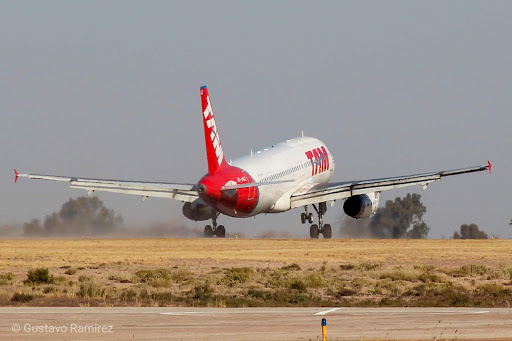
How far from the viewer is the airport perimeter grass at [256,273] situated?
3953 centimetres

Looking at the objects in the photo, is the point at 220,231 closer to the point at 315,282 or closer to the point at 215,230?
the point at 215,230

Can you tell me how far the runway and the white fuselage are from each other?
34011 mm

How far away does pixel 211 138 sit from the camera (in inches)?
2569

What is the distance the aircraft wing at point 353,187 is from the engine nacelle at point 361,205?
79cm

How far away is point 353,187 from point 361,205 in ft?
4.27

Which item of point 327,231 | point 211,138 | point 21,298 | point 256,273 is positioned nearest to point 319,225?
point 327,231

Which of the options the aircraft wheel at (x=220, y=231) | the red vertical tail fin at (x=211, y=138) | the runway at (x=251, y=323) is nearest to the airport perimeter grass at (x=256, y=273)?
the runway at (x=251, y=323)

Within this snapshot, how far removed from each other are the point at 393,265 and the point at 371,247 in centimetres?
1210

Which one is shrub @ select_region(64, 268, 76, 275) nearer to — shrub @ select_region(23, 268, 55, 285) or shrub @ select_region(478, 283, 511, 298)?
shrub @ select_region(23, 268, 55, 285)

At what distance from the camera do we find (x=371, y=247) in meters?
65.9

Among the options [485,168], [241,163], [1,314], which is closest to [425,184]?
[485,168]

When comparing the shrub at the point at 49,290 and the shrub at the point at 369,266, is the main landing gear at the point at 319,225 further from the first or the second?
the shrub at the point at 49,290

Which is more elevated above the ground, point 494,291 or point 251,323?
point 494,291

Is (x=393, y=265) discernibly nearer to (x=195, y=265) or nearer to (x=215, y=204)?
(x=195, y=265)
